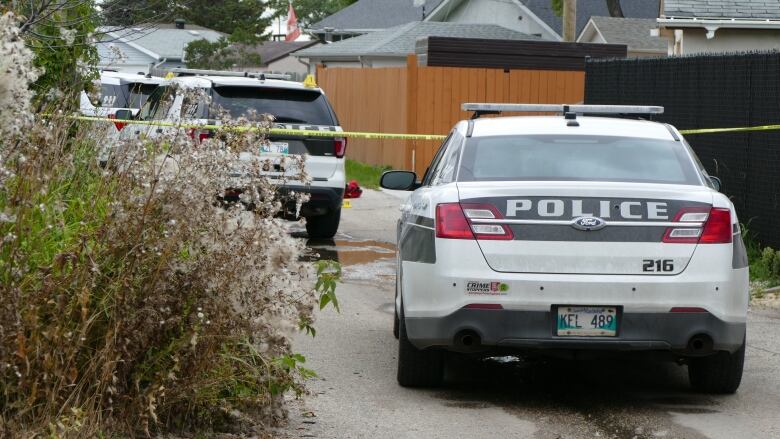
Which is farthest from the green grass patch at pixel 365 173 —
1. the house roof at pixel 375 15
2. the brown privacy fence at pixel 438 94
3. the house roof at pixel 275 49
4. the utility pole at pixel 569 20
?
the house roof at pixel 275 49

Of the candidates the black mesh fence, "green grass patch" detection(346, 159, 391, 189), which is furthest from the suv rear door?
"green grass patch" detection(346, 159, 391, 189)

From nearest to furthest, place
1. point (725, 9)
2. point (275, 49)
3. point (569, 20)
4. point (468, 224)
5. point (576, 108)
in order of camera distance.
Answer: point (468, 224), point (576, 108), point (725, 9), point (569, 20), point (275, 49)

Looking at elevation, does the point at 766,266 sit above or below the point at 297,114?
below

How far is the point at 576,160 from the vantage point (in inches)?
298

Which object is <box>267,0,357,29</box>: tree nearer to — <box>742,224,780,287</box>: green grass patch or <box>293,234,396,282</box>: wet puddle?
<box>293,234,396,282</box>: wet puddle

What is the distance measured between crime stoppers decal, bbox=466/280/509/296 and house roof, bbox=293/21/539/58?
1184 inches

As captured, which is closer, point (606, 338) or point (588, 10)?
point (606, 338)

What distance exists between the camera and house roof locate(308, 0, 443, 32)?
2200 inches

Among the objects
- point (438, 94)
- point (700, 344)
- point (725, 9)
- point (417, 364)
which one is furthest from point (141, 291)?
point (438, 94)

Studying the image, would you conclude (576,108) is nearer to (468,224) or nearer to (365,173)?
(468,224)

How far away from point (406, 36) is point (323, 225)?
24.1 m

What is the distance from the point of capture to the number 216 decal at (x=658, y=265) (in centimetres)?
685

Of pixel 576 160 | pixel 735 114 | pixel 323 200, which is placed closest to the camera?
pixel 576 160

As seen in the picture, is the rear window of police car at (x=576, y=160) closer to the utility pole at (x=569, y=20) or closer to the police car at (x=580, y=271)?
the police car at (x=580, y=271)
